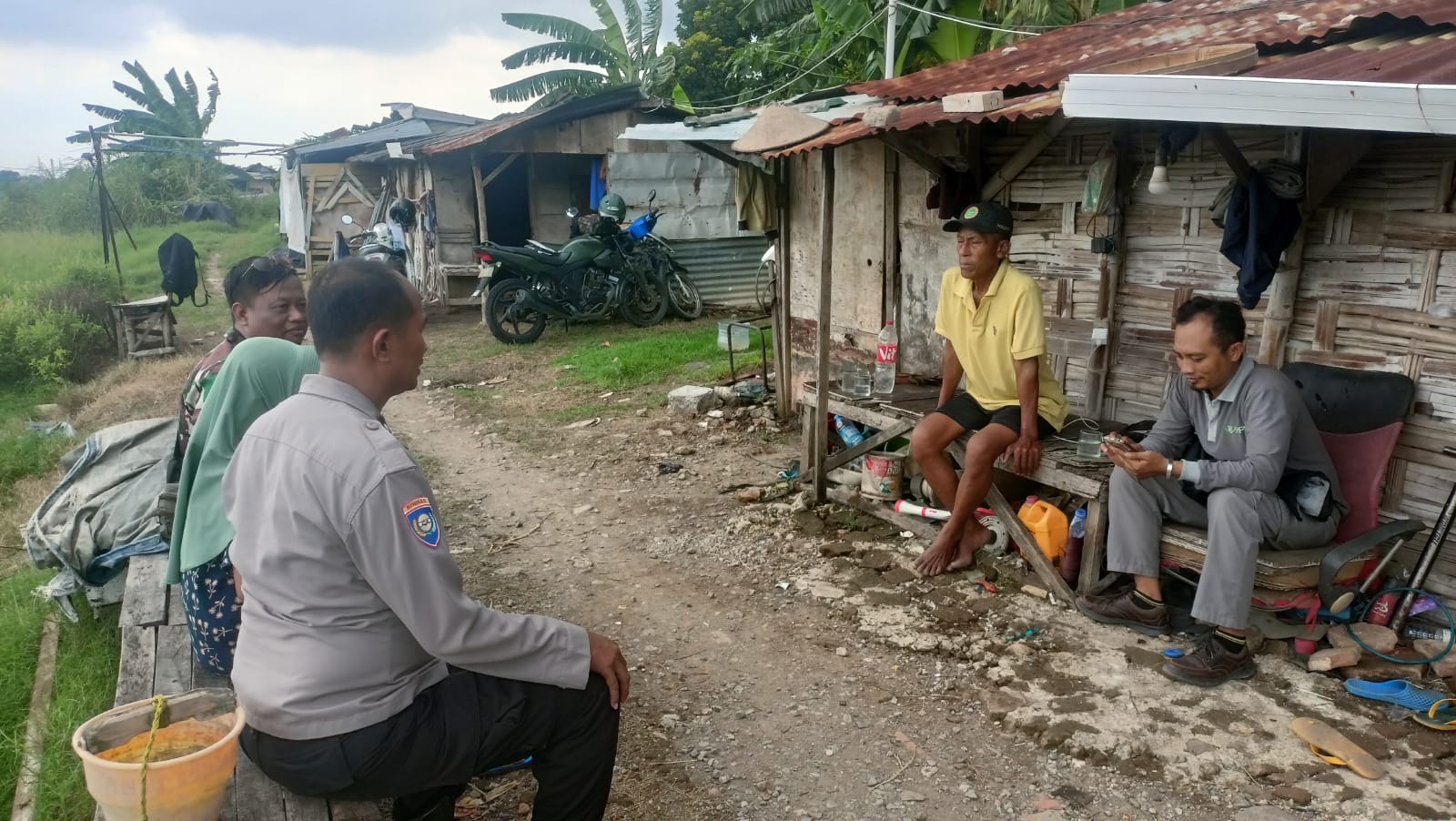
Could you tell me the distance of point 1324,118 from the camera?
8.84 feet

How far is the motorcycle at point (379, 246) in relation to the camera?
51.5 feet

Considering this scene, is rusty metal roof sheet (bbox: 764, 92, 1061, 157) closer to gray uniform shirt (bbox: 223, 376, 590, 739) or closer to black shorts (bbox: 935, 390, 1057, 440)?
black shorts (bbox: 935, 390, 1057, 440)

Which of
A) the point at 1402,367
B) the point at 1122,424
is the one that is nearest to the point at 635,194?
the point at 1122,424

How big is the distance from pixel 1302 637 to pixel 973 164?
10.6ft

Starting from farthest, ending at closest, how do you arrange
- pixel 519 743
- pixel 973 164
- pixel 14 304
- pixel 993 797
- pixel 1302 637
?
pixel 14 304 → pixel 973 164 → pixel 1302 637 → pixel 993 797 → pixel 519 743

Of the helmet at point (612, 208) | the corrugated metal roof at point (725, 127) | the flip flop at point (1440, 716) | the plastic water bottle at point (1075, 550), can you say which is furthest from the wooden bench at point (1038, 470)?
the helmet at point (612, 208)

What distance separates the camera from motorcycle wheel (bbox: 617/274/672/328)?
1246 centimetres

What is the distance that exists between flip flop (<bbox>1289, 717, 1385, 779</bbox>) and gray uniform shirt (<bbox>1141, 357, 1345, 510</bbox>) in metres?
0.89

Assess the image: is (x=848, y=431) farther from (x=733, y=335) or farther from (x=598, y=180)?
(x=598, y=180)

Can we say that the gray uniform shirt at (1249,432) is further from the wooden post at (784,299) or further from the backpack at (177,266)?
the backpack at (177,266)

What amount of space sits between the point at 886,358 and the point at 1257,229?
8.55ft

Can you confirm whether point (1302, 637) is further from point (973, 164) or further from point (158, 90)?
point (158, 90)

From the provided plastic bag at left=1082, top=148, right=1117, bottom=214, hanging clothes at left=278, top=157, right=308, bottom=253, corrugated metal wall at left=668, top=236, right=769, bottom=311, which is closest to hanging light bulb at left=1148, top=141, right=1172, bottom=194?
plastic bag at left=1082, top=148, right=1117, bottom=214

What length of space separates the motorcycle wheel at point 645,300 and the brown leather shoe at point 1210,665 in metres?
9.42
